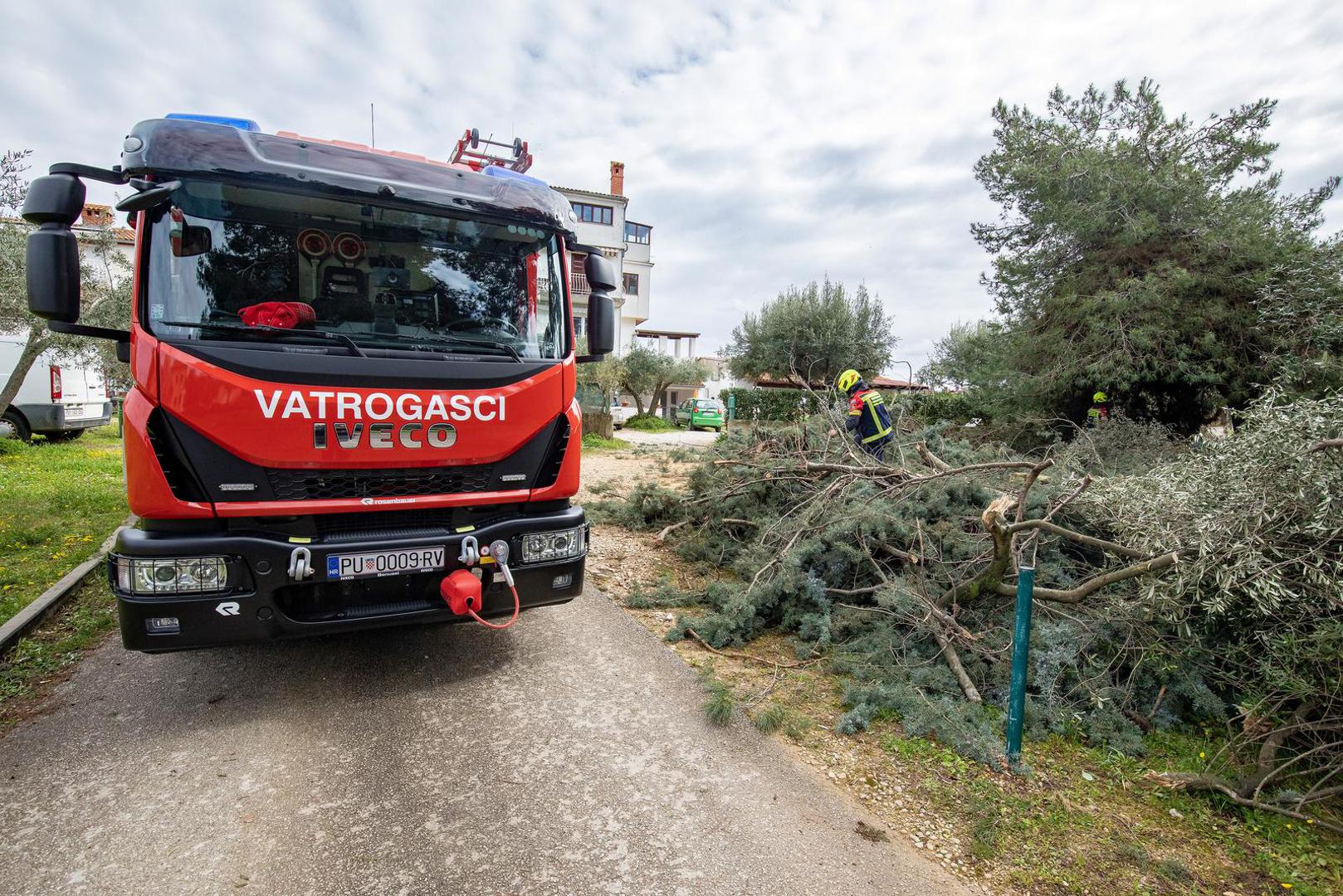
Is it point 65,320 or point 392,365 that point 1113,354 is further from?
point 65,320

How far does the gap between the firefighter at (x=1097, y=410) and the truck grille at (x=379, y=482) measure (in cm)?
869

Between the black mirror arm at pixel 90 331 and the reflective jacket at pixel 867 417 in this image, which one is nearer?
the black mirror arm at pixel 90 331

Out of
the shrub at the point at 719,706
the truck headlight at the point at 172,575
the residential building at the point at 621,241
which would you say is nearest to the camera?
the truck headlight at the point at 172,575

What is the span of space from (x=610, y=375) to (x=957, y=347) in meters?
20.7

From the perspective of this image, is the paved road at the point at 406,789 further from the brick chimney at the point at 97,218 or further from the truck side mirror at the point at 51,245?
the brick chimney at the point at 97,218

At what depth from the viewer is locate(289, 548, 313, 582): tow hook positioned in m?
3.07

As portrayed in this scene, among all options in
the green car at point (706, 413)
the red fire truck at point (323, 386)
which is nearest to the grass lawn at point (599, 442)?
the green car at point (706, 413)

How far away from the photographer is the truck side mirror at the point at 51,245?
2.96 m

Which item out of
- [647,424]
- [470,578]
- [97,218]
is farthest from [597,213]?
[470,578]

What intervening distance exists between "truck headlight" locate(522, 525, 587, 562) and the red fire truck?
0.6 inches

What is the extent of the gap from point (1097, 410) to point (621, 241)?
31220 mm

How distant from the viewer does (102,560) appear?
18.9 ft

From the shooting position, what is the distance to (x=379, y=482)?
10.9 feet

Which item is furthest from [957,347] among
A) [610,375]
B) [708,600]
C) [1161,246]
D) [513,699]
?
[513,699]
